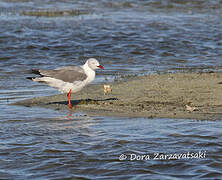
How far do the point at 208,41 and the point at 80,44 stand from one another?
4.80m

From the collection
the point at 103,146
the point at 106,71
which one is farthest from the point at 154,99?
the point at 106,71

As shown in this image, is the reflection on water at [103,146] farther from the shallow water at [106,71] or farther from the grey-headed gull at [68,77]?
the grey-headed gull at [68,77]

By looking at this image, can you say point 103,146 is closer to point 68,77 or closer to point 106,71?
point 68,77

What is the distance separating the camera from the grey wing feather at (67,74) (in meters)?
9.88

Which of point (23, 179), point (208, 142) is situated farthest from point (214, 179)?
point (23, 179)

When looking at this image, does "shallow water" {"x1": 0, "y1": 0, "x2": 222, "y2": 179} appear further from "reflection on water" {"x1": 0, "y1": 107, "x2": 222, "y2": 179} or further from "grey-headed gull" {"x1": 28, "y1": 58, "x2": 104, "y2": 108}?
"grey-headed gull" {"x1": 28, "y1": 58, "x2": 104, "y2": 108}

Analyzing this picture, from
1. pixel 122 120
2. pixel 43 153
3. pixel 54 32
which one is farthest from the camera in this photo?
pixel 54 32

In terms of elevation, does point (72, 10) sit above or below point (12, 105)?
above

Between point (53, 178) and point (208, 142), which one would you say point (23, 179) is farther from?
point (208, 142)

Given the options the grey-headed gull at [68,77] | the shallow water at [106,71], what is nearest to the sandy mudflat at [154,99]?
the grey-headed gull at [68,77]

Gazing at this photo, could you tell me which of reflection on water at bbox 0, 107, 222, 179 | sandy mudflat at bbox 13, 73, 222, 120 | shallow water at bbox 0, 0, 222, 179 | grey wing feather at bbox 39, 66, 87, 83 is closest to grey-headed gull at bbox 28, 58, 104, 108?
grey wing feather at bbox 39, 66, 87, 83

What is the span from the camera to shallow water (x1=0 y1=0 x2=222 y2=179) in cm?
621

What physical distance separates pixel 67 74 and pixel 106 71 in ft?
14.0

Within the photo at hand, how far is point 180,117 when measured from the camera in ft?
27.8
